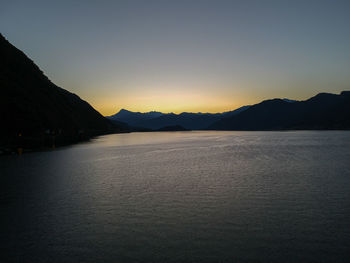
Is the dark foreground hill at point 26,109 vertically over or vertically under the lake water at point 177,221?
over

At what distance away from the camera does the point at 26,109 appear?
10900 cm

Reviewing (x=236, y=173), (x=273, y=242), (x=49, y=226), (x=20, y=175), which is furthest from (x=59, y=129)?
(x=273, y=242)

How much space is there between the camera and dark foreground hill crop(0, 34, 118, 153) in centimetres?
9683

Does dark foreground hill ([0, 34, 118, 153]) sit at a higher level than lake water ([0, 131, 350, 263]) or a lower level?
higher

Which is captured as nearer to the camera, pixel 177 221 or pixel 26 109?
pixel 177 221

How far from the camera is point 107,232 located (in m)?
16.2

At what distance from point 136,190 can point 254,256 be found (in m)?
17.9

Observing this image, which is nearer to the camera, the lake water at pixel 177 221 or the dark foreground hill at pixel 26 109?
the lake water at pixel 177 221

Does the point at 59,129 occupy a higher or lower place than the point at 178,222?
higher

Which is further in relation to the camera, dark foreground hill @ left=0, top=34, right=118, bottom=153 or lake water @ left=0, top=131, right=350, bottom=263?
dark foreground hill @ left=0, top=34, right=118, bottom=153

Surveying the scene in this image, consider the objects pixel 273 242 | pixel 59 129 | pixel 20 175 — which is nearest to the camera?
pixel 273 242

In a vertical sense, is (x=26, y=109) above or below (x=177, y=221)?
above

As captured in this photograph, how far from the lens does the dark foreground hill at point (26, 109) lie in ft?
318

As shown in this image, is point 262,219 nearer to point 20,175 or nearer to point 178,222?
point 178,222
